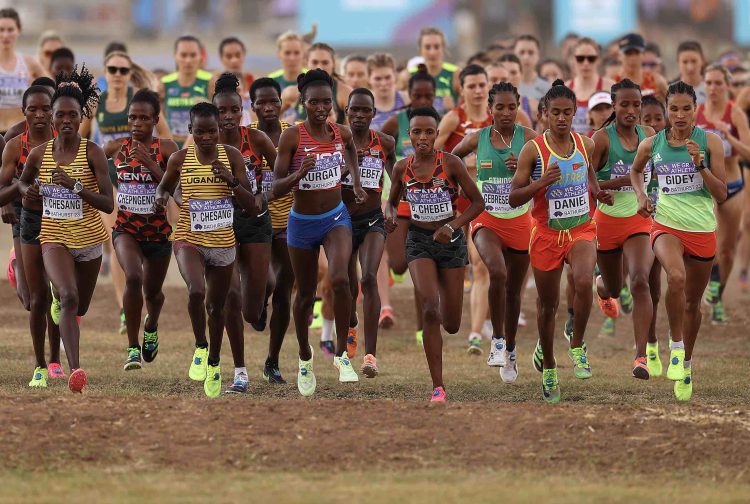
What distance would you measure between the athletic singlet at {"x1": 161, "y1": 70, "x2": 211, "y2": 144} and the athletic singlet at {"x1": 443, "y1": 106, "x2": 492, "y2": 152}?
3383 millimetres

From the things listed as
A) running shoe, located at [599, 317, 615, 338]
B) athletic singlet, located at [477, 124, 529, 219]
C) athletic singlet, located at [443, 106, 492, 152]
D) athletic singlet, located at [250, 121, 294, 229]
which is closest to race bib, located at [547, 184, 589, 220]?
athletic singlet, located at [477, 124, 529, 219]

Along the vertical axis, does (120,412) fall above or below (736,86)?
below

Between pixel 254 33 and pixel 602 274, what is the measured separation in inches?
1413

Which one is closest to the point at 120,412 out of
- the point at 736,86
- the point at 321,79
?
the point at 321,79

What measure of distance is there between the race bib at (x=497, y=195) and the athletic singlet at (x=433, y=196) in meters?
0.84

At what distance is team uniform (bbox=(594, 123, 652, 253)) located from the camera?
43.6 ft

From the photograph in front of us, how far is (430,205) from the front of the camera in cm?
1220

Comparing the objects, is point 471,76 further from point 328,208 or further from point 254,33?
point 254,33

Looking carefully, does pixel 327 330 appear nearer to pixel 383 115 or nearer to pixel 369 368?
pixel 383 115

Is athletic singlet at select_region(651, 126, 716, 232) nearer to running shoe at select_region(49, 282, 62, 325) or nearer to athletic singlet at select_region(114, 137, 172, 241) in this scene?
athletic singlet at select_region(114, 137, 172, 241)

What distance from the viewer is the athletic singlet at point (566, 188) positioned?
39.2ft

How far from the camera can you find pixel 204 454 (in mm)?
9602

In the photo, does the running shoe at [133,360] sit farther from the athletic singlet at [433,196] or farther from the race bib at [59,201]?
the athletic singlet at [433,196]

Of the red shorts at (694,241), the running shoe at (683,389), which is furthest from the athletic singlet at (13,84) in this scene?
the running shoe at (683,389)
